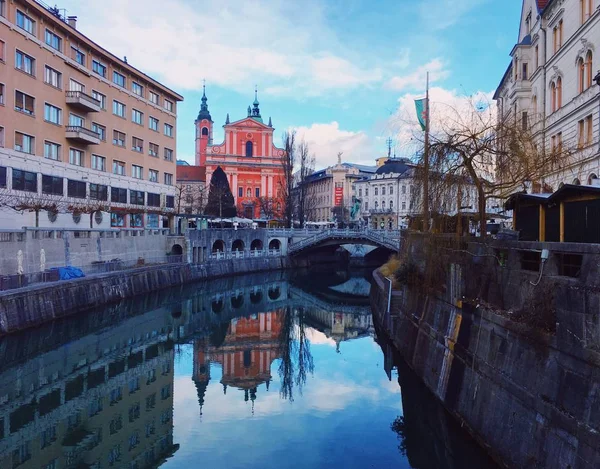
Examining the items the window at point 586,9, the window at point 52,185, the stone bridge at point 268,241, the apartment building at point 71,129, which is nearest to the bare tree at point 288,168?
the stone bridge at point 268,241

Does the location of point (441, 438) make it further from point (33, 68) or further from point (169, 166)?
point (169, 166)

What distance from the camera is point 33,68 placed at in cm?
4047

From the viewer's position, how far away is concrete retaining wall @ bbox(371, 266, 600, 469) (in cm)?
1046

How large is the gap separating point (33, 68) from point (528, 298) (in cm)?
3996

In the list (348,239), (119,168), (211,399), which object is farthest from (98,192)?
(211,399)

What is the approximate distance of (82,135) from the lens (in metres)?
45.6

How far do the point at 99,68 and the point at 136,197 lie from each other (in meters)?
13.4

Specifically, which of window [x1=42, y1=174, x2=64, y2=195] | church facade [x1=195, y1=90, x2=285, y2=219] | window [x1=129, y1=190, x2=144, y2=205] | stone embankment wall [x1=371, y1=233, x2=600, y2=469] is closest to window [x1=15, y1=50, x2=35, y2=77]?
window [x1=42, y1=174, x2=64, y2=195]

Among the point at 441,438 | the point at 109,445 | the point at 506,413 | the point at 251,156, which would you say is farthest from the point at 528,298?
the point at 251,156

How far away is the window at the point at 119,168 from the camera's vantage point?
5269cm

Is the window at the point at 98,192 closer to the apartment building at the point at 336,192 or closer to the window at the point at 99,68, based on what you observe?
the window at the point at 99,68

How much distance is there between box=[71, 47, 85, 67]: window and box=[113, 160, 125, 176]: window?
9.76 m

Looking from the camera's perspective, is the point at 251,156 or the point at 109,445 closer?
the point at 109,445

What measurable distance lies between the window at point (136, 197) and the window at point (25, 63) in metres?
17.3
